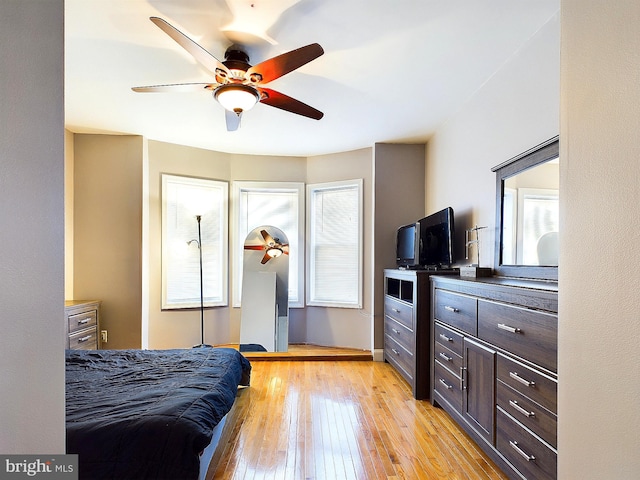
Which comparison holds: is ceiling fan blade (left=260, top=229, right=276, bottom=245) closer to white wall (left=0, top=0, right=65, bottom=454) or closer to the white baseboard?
the white baseboard

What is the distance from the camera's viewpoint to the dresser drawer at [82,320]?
146 inches

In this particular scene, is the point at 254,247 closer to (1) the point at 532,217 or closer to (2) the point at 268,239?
(2) the point at 268,239

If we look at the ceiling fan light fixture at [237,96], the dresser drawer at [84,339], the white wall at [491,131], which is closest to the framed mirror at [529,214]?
the white wall at [491,131]

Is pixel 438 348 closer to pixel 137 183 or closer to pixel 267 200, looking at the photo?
pixel 267 200

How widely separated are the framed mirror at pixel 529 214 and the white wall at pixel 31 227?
7.66 ft

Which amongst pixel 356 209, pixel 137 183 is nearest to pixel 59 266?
pixel 137 183

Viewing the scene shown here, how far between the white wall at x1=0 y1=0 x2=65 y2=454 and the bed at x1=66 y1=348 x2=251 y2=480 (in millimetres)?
811

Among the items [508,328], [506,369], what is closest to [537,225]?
[508,328]

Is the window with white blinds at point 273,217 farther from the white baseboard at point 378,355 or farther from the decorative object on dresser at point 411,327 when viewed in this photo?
the decorative object on dresser at point 411,327

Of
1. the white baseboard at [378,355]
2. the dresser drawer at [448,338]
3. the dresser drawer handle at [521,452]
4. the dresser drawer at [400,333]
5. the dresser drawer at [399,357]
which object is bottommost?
the white baseboard at [378,355]

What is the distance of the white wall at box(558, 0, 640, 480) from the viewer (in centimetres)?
79

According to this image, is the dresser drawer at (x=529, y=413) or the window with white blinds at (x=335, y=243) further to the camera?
the window with white blinds at (x=335, y=243)

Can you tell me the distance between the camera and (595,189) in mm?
903

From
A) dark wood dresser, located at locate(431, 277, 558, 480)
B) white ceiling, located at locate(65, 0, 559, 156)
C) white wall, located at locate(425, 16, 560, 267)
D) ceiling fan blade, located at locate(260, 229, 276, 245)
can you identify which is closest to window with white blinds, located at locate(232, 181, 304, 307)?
ceiling fan blade, located at locate(260, 229, 276, 245)
